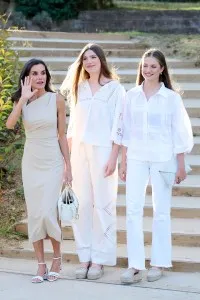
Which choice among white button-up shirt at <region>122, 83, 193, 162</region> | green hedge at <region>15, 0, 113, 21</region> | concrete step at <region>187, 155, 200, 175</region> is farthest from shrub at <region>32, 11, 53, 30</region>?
white button-up shirt at <region>122, 83, 193, 162</region>

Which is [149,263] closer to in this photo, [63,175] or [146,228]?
[146,228]

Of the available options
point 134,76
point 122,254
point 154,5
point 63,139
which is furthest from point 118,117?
point 154,5

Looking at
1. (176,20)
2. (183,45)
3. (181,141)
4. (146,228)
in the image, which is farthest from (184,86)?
(176,20)

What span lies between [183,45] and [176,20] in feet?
16.3

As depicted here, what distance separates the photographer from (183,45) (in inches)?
455

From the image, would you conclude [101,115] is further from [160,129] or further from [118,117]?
[160,129]

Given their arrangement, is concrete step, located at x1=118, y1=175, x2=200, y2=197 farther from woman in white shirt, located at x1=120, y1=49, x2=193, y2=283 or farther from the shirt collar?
the shirt collar

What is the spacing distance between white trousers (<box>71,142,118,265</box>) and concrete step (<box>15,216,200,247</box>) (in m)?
0.70

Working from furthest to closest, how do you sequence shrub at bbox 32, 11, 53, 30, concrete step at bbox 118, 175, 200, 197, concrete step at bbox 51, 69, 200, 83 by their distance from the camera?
shrub at bbox 32, 11, 53, 30, concrete step at bbox 51, 69, 200, 83, concrete step at bbox 118, 175, 200, 197

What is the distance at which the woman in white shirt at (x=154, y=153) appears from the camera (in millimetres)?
5988

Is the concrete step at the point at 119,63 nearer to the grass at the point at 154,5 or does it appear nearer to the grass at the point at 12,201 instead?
the grass at the point at 12,201

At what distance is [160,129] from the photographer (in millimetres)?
A: 5988

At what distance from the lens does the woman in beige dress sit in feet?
19.8

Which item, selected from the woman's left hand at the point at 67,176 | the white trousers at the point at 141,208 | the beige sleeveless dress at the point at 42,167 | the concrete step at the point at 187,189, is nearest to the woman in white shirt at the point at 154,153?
the white trousers at the point at 141,208
